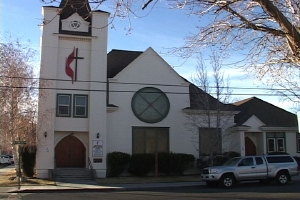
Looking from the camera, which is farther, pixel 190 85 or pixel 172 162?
pixel 190 85

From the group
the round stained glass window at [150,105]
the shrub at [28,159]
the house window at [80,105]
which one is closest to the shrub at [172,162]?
the round stained glass window at [150,105]

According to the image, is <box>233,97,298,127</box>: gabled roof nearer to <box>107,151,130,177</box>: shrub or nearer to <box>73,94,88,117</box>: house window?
<box>107,151,130,177</box>: shrub

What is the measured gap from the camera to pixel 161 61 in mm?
33500

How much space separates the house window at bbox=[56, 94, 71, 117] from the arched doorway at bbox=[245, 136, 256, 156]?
15.4 meters

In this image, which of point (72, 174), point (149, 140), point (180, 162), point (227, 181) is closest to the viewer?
point (227, 181)

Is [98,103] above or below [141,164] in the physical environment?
above

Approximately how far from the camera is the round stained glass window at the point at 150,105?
32.4 metres

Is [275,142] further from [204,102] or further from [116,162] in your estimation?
[116,162]

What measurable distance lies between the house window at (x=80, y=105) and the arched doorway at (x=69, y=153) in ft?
6.20

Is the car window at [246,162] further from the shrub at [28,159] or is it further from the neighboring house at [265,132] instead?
the shrub at [28,159]

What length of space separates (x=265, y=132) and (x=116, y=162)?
43.2 ft

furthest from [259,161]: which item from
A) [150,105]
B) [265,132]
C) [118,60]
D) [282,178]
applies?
[118,60]

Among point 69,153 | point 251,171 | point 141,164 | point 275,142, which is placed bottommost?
point 251,171

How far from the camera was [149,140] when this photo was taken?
32.5 metres
